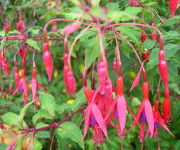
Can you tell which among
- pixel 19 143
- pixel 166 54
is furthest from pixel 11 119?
pixel 166 54

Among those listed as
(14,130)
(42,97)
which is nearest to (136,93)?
(42,97)

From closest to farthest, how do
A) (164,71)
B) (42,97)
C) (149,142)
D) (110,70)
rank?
(164,71) < (42,97) < (110,70) < (149,142)

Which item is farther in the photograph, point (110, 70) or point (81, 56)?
point (81, 56)

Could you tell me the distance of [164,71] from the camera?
0.76 meters

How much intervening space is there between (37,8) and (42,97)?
1.01 meters

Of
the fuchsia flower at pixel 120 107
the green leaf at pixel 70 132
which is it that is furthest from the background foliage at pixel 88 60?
the fuchsia flower at pixel 120 107

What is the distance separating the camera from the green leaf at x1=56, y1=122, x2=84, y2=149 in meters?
1.03

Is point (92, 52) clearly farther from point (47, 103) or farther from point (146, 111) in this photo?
point (47, 103)

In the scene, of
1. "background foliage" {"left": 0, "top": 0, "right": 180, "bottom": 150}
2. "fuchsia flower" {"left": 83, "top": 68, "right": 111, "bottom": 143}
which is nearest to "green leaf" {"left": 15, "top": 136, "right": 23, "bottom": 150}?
"background foliage" {"left": 0, "top": 0, "right": 180, "bottom": 150}

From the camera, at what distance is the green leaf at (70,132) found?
40.7 inches

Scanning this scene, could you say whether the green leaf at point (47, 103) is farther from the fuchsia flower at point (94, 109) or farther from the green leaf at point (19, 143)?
the fuchsia flower at point (94, 109)

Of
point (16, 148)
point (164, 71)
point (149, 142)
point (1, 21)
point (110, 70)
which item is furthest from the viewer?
point (1, 21)

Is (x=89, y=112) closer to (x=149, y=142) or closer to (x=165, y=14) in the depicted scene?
(x=149, y=142)

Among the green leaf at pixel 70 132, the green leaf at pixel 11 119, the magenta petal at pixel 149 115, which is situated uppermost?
the magenta petal at pixel 149 115
